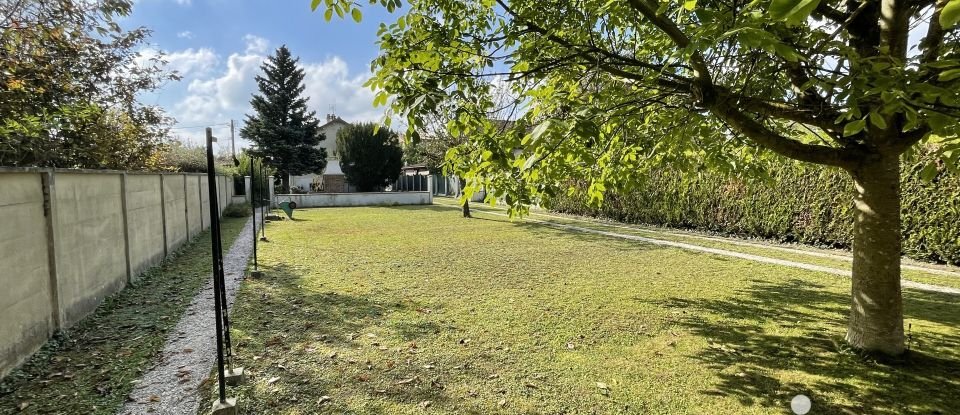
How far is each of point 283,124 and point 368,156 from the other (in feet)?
26.4

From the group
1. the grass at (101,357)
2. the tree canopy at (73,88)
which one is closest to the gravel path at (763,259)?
the grass at (101,357)

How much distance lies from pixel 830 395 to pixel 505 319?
2.93 metres

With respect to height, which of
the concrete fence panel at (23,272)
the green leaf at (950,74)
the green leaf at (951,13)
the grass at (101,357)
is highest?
the green leaf at (950,74)

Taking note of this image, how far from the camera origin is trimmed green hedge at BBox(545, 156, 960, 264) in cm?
800

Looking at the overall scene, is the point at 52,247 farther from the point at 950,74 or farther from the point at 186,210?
the point at 186,210

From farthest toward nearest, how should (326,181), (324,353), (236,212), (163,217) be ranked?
(326,181) < (236,212) < (163,217) < (324,353)

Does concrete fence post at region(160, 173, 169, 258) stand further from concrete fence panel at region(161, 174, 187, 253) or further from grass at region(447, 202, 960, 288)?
grass at region(447, 202, 960, 288)

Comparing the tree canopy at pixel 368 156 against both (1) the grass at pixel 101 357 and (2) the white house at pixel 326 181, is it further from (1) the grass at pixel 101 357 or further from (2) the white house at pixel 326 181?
(1) the grass at pixel 101 357

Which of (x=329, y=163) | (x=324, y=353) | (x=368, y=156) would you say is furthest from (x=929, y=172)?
(x=329, y=163)

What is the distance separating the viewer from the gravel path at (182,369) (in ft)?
10.3

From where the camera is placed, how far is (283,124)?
34688mm

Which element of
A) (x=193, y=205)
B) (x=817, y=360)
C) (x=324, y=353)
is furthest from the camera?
(x=193, y=205)

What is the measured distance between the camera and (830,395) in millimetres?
3234

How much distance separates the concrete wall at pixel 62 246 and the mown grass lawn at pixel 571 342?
Answer: 5.22 ft
